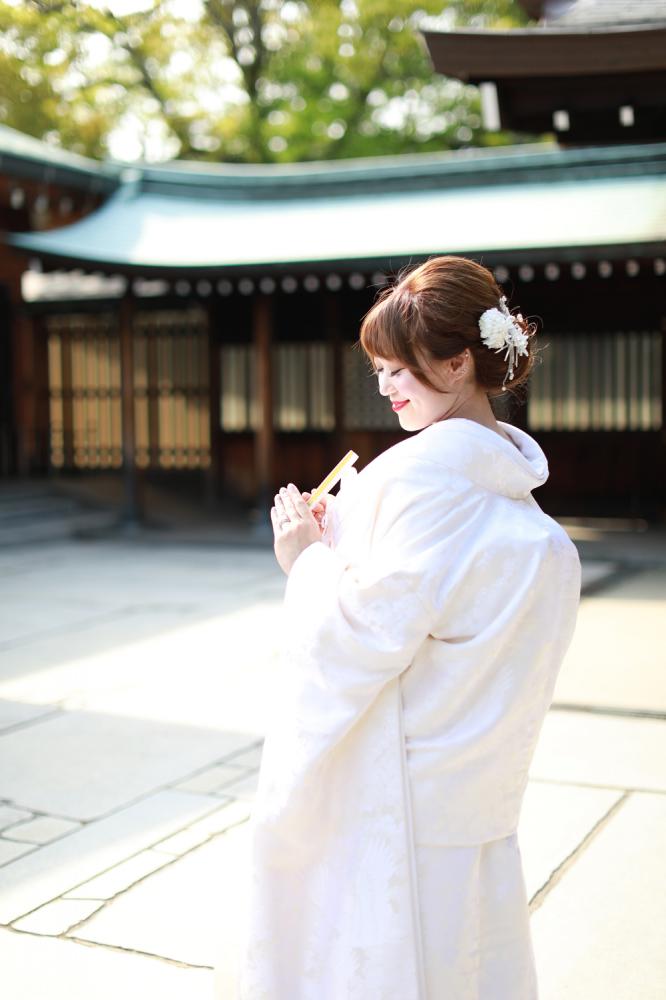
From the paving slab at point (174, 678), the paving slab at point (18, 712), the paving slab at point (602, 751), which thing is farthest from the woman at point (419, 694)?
the paving slab at point (18, 712)

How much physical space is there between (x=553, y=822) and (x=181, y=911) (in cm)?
117

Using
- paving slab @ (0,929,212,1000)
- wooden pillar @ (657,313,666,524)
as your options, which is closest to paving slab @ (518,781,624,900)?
paving slab @ (0,929,212,1000)

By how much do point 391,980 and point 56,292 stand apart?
485 inches

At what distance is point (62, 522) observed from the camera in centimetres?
1104

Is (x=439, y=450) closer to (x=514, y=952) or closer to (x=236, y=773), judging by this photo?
(x=514, y=952)

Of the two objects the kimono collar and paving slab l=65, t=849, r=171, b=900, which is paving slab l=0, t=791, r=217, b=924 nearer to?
paving slab l=65, t=849, r=171, b=900

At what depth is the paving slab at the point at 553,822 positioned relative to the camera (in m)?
3.00

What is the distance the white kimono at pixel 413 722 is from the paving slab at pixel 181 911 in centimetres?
78

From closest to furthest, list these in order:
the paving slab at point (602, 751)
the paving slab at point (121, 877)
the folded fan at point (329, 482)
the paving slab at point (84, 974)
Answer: the folded fan at point (329, 482) < the paving slab at point (84, 974) < the paving slab at point (121, 877) < the paving slab at point (602, 751)

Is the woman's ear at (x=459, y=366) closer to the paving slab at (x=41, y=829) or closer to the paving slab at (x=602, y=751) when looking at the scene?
the paving slab at (x=41, y=829)

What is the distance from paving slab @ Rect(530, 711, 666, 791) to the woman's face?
2212mm

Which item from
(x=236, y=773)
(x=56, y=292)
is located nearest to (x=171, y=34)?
(x=56, y=292)

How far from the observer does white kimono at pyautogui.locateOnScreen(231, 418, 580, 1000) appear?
5.57ft

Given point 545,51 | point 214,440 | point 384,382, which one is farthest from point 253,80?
point 384,382
